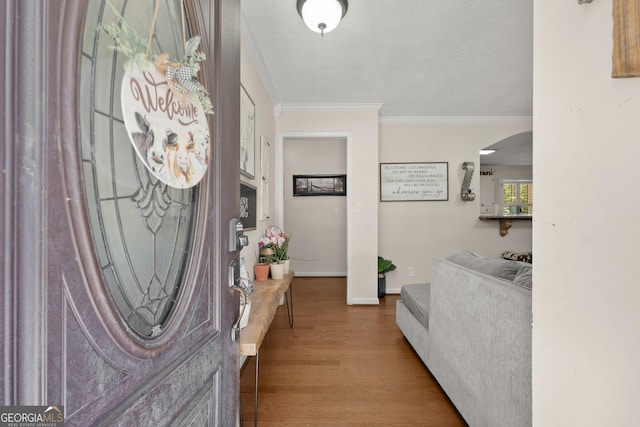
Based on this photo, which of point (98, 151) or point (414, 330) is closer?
point (98, 151)

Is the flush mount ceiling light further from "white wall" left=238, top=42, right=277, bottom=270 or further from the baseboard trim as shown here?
the baseboard trim

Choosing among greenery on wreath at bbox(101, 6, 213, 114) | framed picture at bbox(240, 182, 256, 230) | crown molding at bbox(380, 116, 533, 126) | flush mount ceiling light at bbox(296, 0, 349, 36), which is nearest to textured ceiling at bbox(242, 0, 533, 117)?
flush mount ceiling light at bbox(296, 0, 349, 36)

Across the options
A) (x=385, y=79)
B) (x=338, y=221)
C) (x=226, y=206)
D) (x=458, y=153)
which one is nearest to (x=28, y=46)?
(x=226, y=206)

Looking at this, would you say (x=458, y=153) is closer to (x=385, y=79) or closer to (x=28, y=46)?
(x=385, y=79)

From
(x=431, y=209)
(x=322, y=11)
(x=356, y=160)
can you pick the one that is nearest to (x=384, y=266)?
(x=431, y=209)

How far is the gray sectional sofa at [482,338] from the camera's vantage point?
3.37ft

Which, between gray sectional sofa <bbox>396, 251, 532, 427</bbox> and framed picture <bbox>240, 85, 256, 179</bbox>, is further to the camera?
framed picture <bbox>240, 85, 256, 179</bbox>

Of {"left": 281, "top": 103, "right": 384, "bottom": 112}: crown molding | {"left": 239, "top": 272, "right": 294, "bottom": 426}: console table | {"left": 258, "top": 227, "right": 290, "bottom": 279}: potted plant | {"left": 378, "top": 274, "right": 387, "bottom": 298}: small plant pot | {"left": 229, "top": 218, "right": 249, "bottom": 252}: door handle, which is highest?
{"left": 281, "top": 103, "right": 384, "bottom": 112}: crown molding

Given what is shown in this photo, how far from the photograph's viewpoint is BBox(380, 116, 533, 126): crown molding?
12.0ft

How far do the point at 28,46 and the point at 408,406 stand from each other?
199 centimetres

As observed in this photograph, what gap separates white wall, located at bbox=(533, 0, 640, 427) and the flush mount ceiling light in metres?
1.09

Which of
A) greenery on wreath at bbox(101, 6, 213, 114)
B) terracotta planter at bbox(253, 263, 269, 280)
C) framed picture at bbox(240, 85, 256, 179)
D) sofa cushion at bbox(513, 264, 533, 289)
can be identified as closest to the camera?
greenery on wreath at bbox(101, 6, 213, 114)

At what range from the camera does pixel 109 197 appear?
1.51 ft

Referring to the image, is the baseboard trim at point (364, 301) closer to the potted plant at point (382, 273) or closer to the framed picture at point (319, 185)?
the potted plant at point (382, 273)
